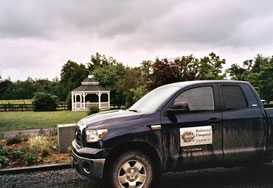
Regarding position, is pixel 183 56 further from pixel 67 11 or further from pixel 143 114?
pixel 143 114

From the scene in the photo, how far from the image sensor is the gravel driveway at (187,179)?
17.1ft

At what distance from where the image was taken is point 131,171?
14.8ft

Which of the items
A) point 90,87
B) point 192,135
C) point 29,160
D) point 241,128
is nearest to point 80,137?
point 192,135

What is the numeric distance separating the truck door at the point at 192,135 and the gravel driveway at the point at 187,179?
692mm

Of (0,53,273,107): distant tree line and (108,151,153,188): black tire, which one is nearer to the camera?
(108,151,153,188): black tire

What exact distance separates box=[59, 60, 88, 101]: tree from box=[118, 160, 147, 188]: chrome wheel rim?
2046 inches

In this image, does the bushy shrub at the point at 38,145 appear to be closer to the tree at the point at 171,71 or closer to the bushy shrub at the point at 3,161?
the bushy shrub at the point at 3,161

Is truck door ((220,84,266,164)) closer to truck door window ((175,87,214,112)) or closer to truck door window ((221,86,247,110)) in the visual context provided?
truck door window ((221,86,247,110))

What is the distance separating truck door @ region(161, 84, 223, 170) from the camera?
15.3 ft

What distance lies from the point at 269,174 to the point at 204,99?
2463 millimetres

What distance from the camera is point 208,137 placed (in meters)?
4.82

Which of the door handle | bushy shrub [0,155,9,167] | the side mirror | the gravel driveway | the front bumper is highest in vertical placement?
the side mirror

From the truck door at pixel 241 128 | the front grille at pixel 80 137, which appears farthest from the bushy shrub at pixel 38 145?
the truck door at pixel 241 128

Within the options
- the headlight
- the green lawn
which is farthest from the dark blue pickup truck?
the green lawn
